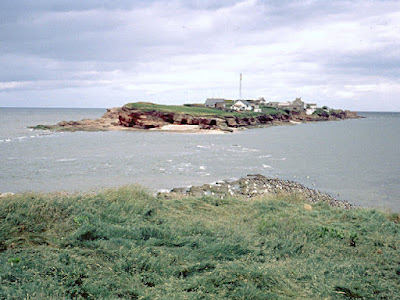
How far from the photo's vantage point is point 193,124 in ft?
266

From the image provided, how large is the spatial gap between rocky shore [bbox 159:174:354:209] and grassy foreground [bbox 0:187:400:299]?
312 inches

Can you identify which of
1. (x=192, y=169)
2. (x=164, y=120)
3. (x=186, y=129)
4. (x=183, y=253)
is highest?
(x=164, y=120)

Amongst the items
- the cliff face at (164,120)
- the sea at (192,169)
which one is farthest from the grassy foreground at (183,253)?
the cliff face at (164,120)

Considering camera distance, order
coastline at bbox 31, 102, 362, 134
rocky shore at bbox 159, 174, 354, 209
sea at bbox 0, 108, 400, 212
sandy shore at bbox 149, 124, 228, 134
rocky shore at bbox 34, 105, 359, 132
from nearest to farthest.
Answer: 1. rocky shore at bbox 159, 174, 354, 209
2. sea at bbox 0, 108, 400, 212
3. sandy shore at bbox 149, 124, 228, 134
4. coastline at bbox 31, 102, 362, 134
5. rocky shore at bbox 34, 105, 359, 132

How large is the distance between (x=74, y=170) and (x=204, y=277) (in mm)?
25443

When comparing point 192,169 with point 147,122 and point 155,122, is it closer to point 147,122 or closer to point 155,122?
point 155,122

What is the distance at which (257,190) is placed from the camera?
21500 millimetres

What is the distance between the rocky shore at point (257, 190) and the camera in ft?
64.6

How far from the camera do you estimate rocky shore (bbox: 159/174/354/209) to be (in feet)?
64.6

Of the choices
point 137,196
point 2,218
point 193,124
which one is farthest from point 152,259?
point 193,124

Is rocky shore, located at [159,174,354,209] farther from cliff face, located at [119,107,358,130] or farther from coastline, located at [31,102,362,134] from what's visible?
cliff face, located at [119,107,358,130]

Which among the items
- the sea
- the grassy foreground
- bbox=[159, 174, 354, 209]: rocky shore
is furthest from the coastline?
the grassy foreground

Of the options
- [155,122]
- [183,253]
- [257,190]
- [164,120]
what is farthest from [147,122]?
[183,253]

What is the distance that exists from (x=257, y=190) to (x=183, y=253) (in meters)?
15.1
